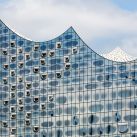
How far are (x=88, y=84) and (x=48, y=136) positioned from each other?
1080 cm

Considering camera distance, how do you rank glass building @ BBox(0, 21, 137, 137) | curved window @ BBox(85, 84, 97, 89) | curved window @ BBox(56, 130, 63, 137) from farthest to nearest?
curved window @ BBox(56, 130, 63, 137)
curved window @ BBox(85, 84, 97, 89)
glass building @ BBox(0, 21, 137, 137)

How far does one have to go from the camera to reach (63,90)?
91688mm

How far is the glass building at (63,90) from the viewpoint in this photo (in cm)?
8769

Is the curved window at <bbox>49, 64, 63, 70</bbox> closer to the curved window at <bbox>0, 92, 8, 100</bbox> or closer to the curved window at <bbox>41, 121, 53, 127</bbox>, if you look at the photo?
the curved window at <bbox>41, 121, 53, 127</bbox>

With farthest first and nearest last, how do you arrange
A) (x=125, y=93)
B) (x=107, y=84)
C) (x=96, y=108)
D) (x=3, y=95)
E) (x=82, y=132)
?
(x=3, y=95) < (x=82, y=132) < (x=96, y=108) < (x=107, y=84) < (x=125, y=93)

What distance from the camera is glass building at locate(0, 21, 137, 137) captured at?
Answer: 87.7 m

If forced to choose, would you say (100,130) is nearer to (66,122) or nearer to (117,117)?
(117,117)

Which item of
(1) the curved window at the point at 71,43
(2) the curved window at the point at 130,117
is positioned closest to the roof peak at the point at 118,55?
(1) the curved window at the point at 71,43

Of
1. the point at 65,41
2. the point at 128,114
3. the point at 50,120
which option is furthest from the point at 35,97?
the point at 128,114

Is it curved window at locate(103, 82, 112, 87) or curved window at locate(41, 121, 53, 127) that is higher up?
curved window at locate(103, 82, 112, 87)

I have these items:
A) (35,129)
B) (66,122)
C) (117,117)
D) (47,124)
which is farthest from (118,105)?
(35,129)

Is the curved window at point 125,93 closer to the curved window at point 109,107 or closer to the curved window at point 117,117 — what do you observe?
the curved window at point 109,107

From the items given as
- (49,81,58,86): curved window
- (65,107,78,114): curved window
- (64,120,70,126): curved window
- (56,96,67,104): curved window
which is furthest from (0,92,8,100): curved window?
(64,120,70,126): curved window

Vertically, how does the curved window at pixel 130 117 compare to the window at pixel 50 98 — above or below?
below
